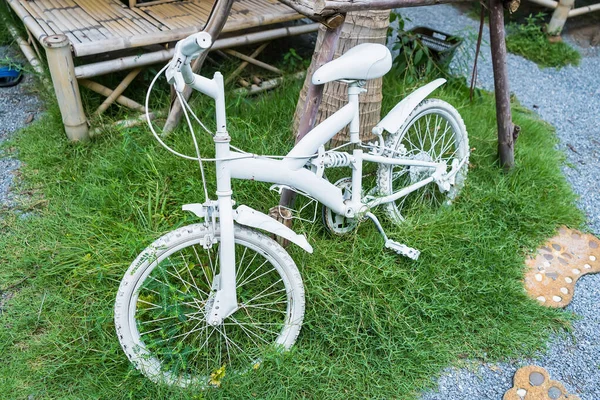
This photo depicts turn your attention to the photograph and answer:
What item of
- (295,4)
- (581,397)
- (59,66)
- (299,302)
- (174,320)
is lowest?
(581,397)

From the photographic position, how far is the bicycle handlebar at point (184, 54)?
1442mm

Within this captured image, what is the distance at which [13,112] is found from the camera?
3.59 metres

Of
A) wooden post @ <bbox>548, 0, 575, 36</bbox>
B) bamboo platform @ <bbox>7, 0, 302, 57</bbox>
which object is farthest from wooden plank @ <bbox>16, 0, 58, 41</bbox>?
wooden post @ <bbox>548, 0, 575, 36</bbox>

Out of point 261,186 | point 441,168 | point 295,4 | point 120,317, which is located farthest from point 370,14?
point 120,317

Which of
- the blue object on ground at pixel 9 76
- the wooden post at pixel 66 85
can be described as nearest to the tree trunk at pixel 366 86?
the wooden post at pixel 66 85

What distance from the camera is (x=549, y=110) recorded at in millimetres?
4277

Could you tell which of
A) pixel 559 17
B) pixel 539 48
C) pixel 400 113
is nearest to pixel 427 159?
pixel 400 113

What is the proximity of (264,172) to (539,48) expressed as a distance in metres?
4.44

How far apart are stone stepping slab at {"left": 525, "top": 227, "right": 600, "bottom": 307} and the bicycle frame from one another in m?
0.93

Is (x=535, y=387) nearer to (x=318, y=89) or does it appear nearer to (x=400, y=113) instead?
(x=400, y=113)

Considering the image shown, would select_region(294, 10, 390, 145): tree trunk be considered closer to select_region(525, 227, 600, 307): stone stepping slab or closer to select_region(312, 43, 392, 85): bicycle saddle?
select_region(312, 43, 392, 85): bicycle saddle

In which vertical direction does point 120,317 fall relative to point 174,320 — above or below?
above

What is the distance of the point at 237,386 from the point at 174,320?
0.40m

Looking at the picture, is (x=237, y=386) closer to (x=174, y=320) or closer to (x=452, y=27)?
(x=174, y=320)
